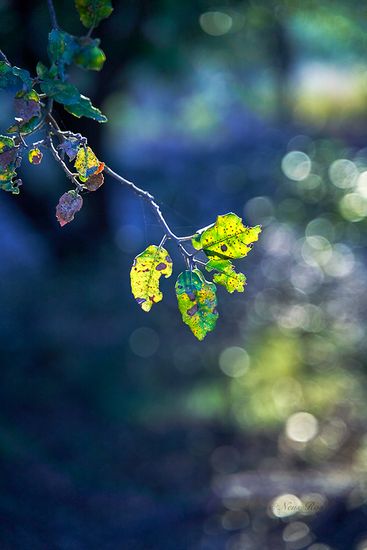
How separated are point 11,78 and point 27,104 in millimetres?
47

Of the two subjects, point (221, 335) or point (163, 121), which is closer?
point (221, 335)

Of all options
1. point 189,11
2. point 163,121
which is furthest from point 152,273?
point 163,121

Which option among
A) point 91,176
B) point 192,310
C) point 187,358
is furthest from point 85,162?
point 187,358

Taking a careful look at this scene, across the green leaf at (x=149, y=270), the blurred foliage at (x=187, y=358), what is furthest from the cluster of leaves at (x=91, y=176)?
the blurred foliage at (x=187, y=358)

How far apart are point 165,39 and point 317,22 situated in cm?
82

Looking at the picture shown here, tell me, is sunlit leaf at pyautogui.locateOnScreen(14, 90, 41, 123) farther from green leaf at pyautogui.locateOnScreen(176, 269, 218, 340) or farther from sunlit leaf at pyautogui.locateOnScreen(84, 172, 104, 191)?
green leaf at pyautogui.locateOnScreen(176, 269, 218, 340)

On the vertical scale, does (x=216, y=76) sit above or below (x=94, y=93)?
above

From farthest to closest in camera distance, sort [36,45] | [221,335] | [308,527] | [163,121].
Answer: [163,121] < [36,45] < [221,335] < [308,527]

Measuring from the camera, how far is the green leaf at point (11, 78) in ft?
2.71

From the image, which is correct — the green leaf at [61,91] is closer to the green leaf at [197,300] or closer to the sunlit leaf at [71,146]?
the sunlit leaf at [71,146]

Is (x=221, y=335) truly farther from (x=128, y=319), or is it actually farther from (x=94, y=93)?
(x=94, y=93)

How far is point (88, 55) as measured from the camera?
0.77 meters

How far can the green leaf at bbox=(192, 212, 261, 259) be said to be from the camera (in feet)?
2.91

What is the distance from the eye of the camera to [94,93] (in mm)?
4094
